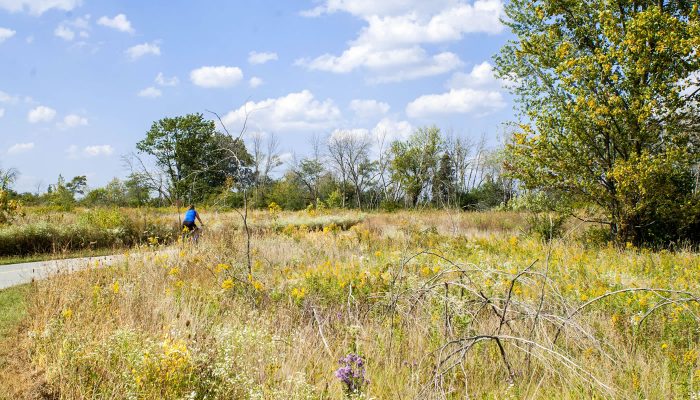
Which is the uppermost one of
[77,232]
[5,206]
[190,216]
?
[5,206]

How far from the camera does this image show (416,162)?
4725 cm

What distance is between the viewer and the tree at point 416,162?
45.5 m

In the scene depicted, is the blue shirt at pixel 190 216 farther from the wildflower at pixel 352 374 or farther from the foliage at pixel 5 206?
the wildflower at pixel 352 374

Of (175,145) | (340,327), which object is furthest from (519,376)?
(175,145)

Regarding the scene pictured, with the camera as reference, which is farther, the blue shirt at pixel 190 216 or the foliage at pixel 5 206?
the blue shirt at pixel 190 216

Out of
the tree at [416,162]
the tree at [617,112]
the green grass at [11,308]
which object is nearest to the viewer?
the green grass at [11,308]

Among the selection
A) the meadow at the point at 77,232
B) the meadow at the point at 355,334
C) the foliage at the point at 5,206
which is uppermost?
the foliage at the point at 5,206

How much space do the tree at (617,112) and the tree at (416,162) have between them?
3016 cm

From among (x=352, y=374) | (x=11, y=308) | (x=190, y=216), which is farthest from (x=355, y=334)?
(x=190, y=216)

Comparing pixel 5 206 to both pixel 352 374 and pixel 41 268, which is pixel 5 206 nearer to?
pixel 41 268

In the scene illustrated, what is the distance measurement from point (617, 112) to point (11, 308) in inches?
527

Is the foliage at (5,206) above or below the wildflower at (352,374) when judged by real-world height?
above

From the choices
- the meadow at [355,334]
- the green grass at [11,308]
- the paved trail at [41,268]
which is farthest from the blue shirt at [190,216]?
the green grass at [11,308]

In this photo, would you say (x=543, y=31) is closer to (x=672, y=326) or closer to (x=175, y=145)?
(x=672, y=326)
